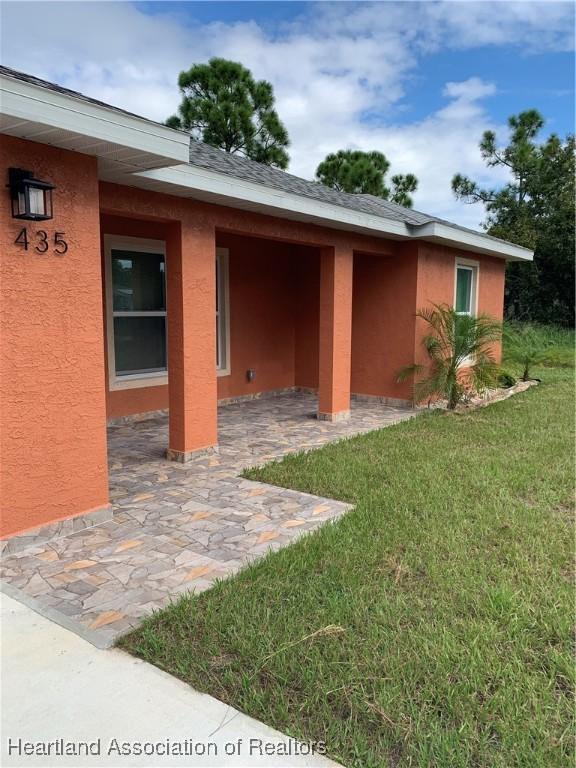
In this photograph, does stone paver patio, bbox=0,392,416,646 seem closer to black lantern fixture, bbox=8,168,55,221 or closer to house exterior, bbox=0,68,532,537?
house exterior, bbox=0,68,532,537

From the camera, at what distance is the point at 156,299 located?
Result: 8.59m

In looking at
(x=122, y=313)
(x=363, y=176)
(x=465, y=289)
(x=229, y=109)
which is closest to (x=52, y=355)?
(x=122, y=313)

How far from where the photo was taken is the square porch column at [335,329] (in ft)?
27.6

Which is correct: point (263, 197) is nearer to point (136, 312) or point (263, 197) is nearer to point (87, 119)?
point (87, 119)

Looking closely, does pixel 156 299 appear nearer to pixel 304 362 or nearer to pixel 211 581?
pixel 304 362

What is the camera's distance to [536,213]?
74.1 feet

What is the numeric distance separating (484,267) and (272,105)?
561 inches

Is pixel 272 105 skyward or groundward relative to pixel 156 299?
skyward

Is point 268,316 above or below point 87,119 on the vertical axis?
below

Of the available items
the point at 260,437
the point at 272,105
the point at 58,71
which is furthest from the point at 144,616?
the point at 272,105

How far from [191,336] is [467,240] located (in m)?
5.97

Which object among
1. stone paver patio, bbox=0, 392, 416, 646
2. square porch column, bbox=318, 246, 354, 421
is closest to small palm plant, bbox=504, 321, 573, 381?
square porch column, bbox=318, 246, 354, 421

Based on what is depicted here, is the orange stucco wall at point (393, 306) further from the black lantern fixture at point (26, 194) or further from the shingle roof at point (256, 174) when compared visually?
the black lantern fixture at point (26, 194)

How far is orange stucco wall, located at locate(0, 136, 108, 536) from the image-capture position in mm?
3918
